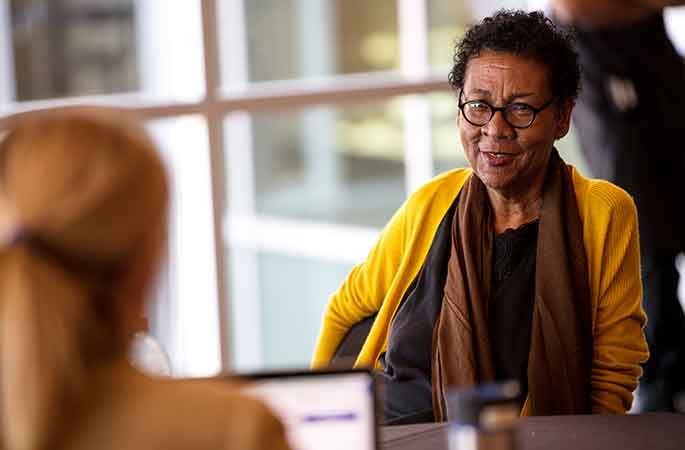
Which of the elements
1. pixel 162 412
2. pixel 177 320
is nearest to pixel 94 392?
pixel 162 412

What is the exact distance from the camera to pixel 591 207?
251 centimetres

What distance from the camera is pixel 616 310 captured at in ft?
8.00

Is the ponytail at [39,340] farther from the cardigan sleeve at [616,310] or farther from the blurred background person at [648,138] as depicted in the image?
the blurred background person at [648,138]

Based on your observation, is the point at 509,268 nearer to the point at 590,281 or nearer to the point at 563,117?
the point at 590,281

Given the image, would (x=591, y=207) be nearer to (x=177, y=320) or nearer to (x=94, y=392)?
(x=94, y=392)

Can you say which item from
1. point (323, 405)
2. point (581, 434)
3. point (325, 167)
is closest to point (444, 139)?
point (325, 167)

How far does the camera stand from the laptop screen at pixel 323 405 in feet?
5.24

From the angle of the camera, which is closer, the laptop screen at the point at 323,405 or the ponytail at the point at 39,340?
the ponytail at the point at 39,340

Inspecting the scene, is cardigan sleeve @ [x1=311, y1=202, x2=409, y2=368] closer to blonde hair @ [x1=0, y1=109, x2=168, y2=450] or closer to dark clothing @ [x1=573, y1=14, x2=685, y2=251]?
dark clothing @ [x1=573, y1=14, x2=685, y2=251]

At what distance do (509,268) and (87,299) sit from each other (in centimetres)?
144

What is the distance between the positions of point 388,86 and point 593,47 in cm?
86

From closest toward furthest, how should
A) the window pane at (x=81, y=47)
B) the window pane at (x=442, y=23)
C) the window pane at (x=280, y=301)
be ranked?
the window pane at (x=442, y=23)
the window pane at (x=280, y=301)
the window pane at (x=81, y=47)

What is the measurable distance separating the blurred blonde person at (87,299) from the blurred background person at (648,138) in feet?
8.40

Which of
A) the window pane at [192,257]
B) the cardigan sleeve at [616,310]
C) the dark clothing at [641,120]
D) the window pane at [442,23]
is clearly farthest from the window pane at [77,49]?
the cardigan sleeve at [616,310]
